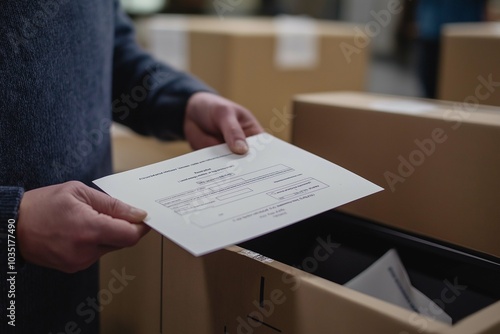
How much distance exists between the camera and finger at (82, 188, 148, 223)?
51 cm

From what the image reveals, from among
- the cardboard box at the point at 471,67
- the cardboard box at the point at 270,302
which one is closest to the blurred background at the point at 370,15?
the cardboard box at the point at 471,67

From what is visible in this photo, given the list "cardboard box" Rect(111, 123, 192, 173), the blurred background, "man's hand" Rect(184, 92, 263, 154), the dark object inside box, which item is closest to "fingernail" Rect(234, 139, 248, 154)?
"man's hand" Rect(184, 92, 263, 154)

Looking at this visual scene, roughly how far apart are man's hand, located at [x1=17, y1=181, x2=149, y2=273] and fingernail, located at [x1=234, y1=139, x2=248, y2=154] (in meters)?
0.19

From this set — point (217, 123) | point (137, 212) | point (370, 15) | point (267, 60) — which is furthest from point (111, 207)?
point (370, 15)

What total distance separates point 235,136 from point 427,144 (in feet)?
0.82

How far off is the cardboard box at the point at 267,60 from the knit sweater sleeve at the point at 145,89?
315mm

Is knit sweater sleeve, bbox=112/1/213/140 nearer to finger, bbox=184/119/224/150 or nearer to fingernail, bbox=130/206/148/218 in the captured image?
finger, bbox=184/119/224/150

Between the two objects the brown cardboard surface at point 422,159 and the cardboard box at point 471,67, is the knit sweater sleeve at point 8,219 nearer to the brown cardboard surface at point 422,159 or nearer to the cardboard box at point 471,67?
the brown cardboard surface at point 422,159

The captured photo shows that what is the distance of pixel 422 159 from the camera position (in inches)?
29.0

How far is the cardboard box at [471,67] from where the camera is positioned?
94 cm

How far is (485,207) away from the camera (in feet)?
2.25

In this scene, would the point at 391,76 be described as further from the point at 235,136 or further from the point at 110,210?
the point at 110,210

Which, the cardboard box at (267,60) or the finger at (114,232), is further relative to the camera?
the cardboard box at (267,60)

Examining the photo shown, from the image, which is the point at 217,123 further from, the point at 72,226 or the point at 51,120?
the point at 72,226
